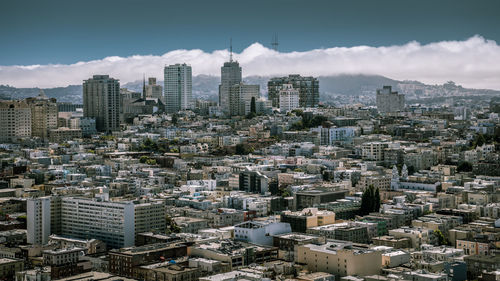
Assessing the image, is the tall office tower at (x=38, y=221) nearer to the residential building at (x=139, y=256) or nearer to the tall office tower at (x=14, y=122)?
the residential building at (x=139, y=256)

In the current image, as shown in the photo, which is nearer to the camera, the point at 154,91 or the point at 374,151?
the point at 374,151

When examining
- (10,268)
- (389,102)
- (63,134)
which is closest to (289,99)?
(63,134)

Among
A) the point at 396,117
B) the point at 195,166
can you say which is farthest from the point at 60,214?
the point at 396,117

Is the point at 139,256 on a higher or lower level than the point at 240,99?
lower

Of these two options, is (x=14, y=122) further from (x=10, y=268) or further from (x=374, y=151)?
(x=10, y=268)

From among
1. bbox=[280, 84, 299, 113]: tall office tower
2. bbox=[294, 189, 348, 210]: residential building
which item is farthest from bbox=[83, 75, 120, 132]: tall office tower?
bbox=[294, 189, 348, 210]: residential building

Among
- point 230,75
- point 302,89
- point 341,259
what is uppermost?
point 230,75
